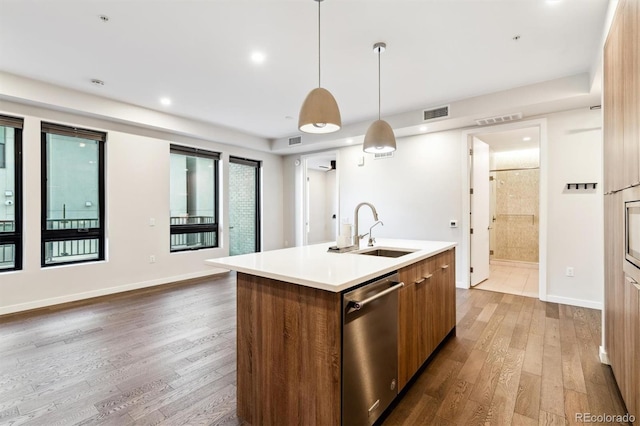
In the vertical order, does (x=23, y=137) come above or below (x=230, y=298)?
above

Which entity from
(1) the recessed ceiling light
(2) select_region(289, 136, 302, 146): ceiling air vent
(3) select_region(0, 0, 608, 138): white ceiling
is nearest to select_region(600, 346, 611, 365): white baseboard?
(3) select_region(0, 0, 608, 138): white ceiling

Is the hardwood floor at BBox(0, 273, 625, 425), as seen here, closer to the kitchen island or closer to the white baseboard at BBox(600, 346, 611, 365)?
the white baseboard at BBox(600, 346, 611, 365)

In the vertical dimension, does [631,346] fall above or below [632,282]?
below

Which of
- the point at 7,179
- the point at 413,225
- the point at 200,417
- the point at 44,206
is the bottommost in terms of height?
the point at 200,417


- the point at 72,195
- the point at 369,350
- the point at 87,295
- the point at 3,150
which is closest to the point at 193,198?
the point at 72,195

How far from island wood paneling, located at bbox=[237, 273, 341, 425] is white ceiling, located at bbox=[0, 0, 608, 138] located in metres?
2.10

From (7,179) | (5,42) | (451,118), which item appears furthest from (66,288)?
(451,118)

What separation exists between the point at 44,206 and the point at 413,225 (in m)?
5.30

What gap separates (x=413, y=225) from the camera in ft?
17.0

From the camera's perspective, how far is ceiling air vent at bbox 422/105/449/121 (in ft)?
14.2

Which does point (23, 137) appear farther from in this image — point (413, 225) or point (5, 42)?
point (413, 225)

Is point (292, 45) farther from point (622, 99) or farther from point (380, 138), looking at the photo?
point (622, 99)

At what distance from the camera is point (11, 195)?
3.72 m

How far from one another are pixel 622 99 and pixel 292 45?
2.44 metres
